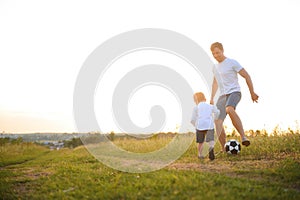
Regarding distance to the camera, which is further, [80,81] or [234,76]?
[80,81]

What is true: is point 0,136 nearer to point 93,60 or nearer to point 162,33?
point 93,60

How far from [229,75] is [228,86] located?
0.31 meters

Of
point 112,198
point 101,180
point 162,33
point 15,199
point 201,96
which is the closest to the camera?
point 112,198

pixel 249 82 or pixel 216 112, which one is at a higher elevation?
pixel 249 82

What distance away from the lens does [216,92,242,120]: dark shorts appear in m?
8.73

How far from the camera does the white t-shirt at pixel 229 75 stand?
8883mm

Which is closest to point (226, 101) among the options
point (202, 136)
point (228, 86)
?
point (228, 86)

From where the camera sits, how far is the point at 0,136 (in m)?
20.3

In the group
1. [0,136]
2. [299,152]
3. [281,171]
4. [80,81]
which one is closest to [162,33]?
[80,81]

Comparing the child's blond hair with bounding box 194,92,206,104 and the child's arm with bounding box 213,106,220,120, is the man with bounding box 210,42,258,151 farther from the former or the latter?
the child's blond hair with bounding box 194,92,206,104

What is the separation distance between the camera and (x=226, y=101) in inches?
356

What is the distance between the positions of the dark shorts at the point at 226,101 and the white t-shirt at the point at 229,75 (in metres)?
0.13

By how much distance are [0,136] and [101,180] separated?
52.3 ft

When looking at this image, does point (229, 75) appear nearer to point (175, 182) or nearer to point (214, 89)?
point (214, 89)
